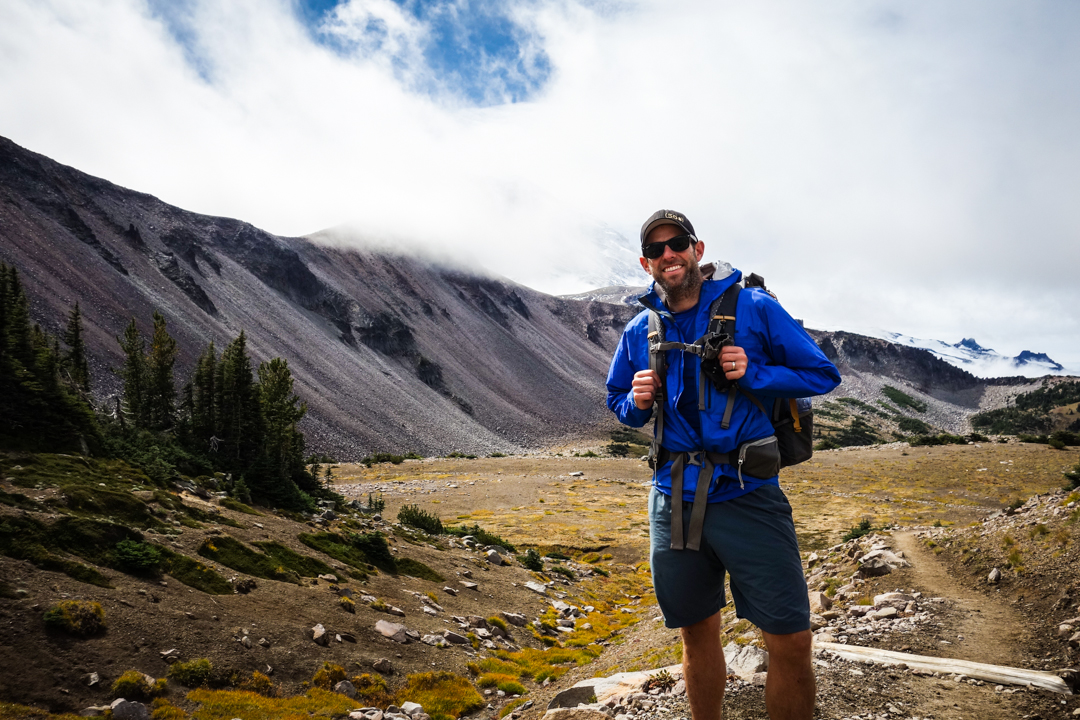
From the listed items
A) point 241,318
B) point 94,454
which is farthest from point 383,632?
point 241,318

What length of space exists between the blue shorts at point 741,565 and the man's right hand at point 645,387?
0.72 m

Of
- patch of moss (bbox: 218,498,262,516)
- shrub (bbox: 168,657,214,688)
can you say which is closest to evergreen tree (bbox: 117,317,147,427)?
patch of moss (bbox: 218,498,262,516)

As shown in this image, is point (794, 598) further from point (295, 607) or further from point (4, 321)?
point (4, 321)

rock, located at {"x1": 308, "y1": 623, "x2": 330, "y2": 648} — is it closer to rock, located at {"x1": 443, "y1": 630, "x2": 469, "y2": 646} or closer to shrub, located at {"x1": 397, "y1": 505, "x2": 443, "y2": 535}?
rock, located at {"x1": 443, "y1": 630, "x2": 469, "y2": 646}

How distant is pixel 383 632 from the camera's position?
1084cm

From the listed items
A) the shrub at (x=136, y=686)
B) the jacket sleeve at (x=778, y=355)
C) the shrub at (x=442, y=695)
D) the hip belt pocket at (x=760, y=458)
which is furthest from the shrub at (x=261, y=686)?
the jacket sleeve at (x=778, y=355)

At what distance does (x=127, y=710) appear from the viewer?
6676 mm

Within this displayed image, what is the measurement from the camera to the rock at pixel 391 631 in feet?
35.4

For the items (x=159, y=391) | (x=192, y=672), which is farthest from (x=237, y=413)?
(x=192, y=672)

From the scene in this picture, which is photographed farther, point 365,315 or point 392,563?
point 365,315

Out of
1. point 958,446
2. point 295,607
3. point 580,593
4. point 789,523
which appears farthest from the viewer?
point 958,446

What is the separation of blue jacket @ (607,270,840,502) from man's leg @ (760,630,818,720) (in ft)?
3.19

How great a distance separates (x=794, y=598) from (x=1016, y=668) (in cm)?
503

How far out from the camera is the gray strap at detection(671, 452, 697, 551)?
12.8 feet
